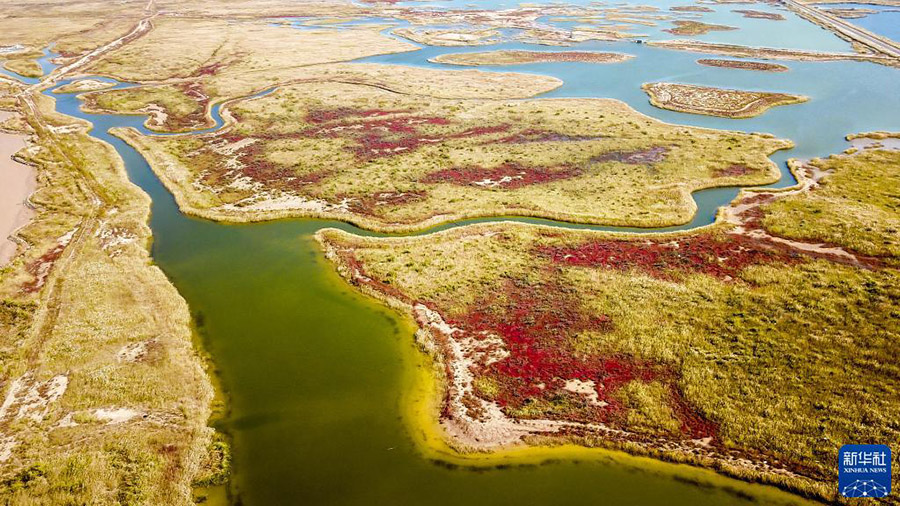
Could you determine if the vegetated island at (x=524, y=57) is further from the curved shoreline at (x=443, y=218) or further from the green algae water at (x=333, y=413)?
the green algae water at (x=333, y=413)

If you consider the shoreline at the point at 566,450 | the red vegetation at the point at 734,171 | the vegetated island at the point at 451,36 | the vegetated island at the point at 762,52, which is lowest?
the shoreline at the point at 566,450

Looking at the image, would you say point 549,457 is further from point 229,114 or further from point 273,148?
point 229,114

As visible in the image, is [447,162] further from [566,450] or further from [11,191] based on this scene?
[11,191]

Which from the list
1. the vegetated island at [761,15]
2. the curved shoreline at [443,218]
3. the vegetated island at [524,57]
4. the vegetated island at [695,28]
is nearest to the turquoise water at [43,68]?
the curved shoreline at [443,218]

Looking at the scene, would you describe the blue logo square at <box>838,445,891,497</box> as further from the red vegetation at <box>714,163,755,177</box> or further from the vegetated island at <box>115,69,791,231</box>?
the red vegetation at <box>714,163,755,177</box>

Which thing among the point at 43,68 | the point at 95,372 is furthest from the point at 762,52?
the point at 43,68
